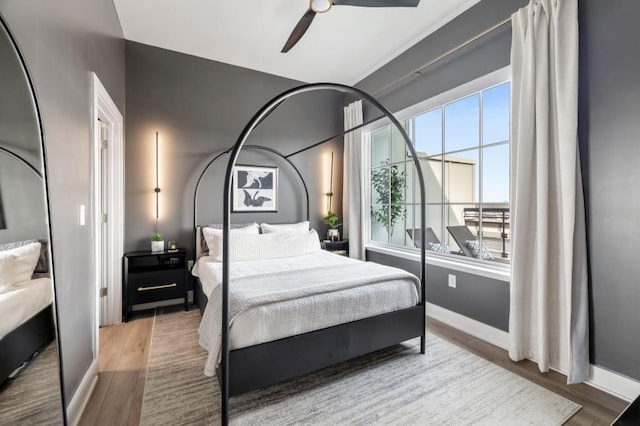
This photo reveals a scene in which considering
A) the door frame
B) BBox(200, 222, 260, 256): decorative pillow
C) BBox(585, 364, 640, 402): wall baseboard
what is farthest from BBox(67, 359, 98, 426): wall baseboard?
BBox(585, 364, 640, 402): wall baseboard

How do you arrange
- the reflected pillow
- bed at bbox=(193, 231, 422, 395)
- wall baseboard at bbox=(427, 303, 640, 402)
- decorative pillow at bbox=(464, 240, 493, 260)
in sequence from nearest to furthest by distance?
the reflected pillow < bed at bbox=(193, 231, 422, 395) < wall baseboard at bbox=(427, 303, 640, 402) < decorative pillow at bbox=(464, 240, 493, 260)

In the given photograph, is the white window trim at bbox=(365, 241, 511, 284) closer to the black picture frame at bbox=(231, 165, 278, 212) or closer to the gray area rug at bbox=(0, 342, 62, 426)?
the black picture frame at bbox=(231, 165, 278, 212)

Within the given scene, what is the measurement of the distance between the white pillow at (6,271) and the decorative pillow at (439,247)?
129 inches

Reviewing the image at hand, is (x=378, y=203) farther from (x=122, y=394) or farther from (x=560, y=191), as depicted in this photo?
(x=122, y=394)

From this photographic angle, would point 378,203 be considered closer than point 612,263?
No

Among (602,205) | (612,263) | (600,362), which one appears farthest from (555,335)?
(602,205)

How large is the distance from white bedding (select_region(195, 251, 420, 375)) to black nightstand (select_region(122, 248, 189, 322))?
0.73 metres

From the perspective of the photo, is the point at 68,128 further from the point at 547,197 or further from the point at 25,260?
the point at 547,197

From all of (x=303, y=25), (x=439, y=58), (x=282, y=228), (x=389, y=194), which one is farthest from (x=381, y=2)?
(x=282, y=228)

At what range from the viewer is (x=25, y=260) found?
37.2 inches

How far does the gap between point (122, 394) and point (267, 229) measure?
84.3 inches

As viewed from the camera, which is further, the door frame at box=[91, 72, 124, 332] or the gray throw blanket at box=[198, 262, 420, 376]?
the door frame at box=[91, 72, 124, 332]

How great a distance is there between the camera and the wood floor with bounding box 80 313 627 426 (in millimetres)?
1659

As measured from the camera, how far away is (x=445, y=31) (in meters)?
2.93
